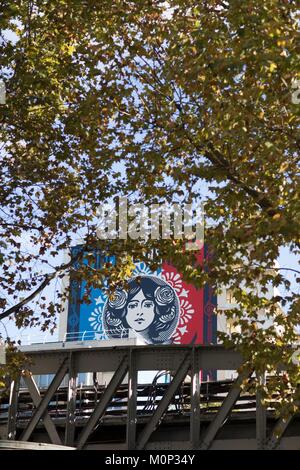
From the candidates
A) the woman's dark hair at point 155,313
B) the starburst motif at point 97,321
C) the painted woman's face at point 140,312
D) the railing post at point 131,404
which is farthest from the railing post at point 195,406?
the starburst motif at point 97,321

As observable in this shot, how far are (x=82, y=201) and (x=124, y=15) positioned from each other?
201 inches

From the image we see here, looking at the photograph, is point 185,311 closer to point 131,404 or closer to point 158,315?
point 158,315

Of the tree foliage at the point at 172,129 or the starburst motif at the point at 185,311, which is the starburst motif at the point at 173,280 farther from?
the tree foliage at the point at 172,129

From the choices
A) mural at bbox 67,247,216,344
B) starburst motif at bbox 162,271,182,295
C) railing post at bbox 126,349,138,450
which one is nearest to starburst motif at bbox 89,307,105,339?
mural at bbox 67,247,216,344

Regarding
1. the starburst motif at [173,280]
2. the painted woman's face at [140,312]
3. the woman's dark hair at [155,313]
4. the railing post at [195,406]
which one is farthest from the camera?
the starburst motif at [173,280]

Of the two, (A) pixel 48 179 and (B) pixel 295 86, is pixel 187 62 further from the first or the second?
(A) pixel 48 179

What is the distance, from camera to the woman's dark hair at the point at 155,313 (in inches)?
3708

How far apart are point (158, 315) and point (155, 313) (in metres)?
0.55

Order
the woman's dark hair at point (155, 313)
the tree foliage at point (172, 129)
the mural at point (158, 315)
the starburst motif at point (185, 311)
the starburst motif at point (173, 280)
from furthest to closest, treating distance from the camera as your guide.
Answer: the starburst motif at point (173, 280)
the starburst motif at point (185, 311)
the mural at point (158, 315)
the woman's dark hair at point (155, 313)
the tree foliage at point (172, 129)

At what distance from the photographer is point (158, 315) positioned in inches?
3762

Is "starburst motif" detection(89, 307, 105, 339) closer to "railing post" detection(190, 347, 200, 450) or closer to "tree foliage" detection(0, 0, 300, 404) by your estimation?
"railing post" detection(190, 347, 200, 450)
